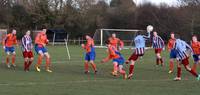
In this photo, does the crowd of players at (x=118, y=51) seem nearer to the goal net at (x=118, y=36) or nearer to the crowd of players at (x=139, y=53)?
the crowd of players at (x=139, y=53)

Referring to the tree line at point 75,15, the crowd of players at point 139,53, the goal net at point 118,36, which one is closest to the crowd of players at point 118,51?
the crowd of players at point 139,53

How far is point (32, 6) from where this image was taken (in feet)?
278

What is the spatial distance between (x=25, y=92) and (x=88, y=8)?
71.4 m

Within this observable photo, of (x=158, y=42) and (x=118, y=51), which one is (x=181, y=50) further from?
(x=158, y=42)

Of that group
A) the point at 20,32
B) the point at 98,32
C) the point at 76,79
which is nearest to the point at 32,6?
the point at 20,32

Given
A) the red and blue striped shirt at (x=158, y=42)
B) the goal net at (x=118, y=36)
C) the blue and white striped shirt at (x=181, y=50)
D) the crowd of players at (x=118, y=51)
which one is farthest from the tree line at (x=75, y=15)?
the blue and white striped shirt at (x=181, y=50)

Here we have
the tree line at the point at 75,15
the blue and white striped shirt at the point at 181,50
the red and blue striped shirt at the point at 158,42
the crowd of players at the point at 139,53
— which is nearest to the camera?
the blue and white striped shirt at the point at 181,50

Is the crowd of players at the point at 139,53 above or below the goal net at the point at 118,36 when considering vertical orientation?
above

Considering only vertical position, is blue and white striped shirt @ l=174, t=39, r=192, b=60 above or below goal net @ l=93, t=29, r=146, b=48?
above

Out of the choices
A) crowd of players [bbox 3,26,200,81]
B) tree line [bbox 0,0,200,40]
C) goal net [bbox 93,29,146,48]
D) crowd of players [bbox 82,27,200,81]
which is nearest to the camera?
crowd of players [bbox 82,27,200,81]

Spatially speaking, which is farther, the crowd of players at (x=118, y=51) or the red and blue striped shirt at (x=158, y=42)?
the red and blue striped shirt at (x=158, y=42)

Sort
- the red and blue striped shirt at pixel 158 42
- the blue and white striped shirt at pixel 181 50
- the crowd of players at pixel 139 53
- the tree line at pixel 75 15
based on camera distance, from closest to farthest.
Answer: the blue and white striped shirt at pixel 181 50
the crowd of players at pixel 139 53
the red and blue striped shirt at pixel 158 42
the tree line at pixel 75 15

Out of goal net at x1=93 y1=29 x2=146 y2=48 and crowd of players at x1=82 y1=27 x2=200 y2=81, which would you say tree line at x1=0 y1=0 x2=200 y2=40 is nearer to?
goal net at x1=93 y1=29 x2=146 y2=48

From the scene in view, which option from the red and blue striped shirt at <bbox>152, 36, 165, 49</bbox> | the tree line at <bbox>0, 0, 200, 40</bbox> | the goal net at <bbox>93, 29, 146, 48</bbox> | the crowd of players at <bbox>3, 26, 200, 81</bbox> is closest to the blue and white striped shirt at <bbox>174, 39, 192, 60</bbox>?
the crowd of players at <bbox>3, 26, 200, 81</bbox>
